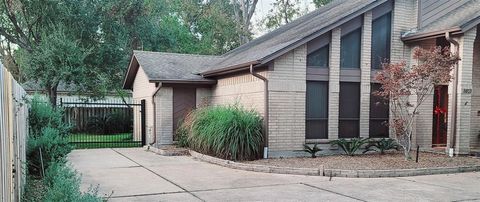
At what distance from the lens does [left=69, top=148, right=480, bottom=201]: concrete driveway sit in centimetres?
718

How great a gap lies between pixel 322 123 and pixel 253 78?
103 inches

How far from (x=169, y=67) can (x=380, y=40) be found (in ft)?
27.9

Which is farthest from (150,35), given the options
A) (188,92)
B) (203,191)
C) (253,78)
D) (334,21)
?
(203,191)

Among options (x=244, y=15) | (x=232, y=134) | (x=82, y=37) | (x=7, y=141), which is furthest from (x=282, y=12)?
(x=7, y=141)

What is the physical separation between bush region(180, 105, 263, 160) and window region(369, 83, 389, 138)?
155 inches

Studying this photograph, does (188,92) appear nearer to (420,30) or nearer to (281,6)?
(420,30)

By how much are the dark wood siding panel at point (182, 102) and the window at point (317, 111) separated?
5.56 m

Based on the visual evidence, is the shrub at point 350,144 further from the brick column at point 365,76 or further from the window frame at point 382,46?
the window frame at point 382,46

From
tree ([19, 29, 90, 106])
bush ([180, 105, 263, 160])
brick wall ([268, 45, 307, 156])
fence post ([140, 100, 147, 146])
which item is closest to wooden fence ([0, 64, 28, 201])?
bush ([180, 105, 263, 160])

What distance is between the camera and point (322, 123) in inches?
497

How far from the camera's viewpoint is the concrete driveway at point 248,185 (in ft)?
23.6

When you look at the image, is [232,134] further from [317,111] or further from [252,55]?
[252,55]

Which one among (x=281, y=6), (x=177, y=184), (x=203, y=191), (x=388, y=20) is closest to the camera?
(x=203, y=191)

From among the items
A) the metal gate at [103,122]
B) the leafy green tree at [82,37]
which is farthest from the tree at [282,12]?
the metal gate at [103,122]
